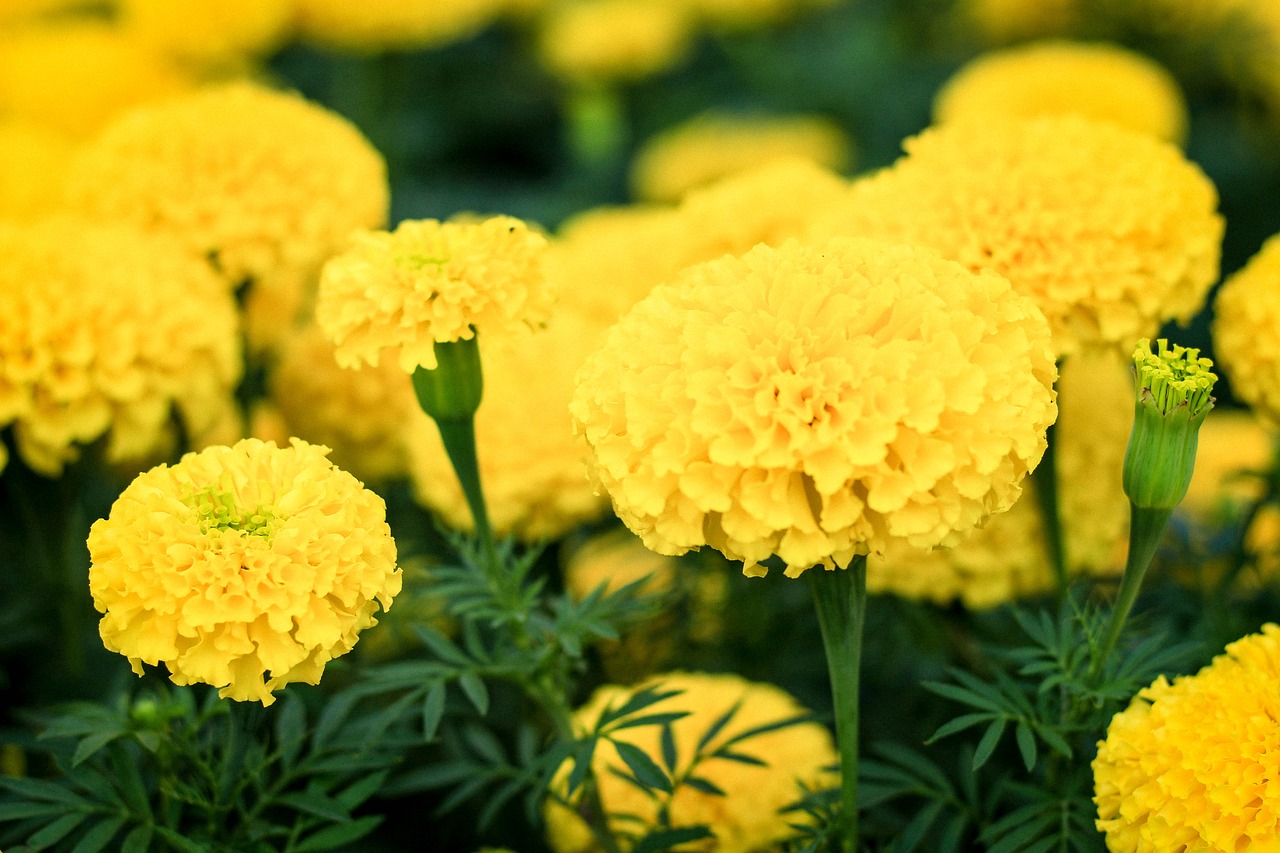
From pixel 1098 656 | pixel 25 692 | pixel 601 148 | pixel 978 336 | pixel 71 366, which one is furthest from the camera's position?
pixel 601 148

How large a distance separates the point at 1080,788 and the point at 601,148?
2.30m

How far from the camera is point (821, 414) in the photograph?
751 millimetres

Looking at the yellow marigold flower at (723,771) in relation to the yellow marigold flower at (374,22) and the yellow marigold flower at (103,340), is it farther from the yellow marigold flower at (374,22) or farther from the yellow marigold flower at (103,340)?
the yellow marigold flower at (374,22)

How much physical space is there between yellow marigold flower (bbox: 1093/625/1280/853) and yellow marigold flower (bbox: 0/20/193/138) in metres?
2.16

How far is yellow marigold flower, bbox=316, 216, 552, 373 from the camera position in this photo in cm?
88

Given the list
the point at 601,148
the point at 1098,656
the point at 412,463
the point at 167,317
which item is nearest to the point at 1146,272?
the point at 1098,656

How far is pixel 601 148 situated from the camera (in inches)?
118

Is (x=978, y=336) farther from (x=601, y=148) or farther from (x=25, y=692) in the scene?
(x=601, y=148)

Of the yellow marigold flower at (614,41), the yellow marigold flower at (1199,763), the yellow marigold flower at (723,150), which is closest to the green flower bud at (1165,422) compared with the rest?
the yellow marigold flower at (1199,763)

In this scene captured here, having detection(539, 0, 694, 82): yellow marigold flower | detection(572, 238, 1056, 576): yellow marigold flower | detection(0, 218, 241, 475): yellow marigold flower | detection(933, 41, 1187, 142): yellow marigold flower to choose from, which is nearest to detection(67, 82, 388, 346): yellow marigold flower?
detection(0, 218, 241, 475): yellow marigold flower

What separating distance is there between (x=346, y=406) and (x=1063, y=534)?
82 cm

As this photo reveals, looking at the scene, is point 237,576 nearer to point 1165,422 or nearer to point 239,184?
→ point 1165,422

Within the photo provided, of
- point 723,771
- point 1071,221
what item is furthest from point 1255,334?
point 723,771

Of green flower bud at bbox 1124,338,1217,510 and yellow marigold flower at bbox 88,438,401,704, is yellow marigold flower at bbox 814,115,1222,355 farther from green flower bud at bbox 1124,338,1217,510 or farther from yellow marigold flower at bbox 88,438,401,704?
yellow marigold flower at bbox 88,438,401,704
